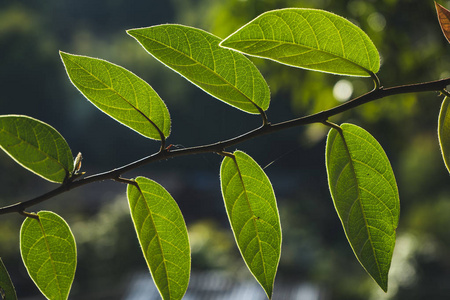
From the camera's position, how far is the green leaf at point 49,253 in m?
0.27

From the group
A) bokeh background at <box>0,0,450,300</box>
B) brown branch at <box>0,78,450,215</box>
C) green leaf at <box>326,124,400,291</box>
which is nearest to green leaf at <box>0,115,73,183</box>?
brown branch at <box>0,78,450,215</box>

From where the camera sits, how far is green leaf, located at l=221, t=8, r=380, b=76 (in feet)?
0.71

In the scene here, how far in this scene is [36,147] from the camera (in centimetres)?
26

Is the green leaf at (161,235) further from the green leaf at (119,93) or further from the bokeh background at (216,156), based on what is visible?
the bokeh background at (216,156)

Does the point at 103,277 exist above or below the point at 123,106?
below

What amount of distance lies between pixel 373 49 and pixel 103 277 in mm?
8921

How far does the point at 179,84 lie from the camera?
53.7 ft

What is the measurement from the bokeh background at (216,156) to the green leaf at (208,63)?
47 centimetres

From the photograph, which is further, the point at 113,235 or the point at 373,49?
the point at 113,235

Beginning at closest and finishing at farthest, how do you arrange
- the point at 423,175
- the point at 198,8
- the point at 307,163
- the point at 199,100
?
the point at 423,175 → the point at 307,163 → the point at 199,100 → the point at 198,8

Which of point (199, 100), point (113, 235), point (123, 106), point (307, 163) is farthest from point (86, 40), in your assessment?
point (123, 106)

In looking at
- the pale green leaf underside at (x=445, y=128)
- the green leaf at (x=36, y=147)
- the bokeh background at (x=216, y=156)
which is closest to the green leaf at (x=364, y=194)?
the pale green leaf underside at (x=445, y=128)

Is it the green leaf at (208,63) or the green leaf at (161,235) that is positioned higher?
the green leaf at (208,63)

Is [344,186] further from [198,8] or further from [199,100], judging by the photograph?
[198,8]
